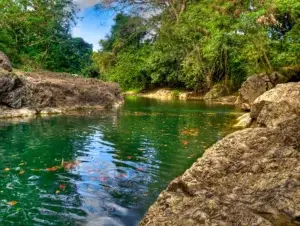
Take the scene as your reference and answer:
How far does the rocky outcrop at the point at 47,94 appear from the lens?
2020cm

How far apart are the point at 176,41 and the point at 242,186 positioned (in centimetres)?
4302

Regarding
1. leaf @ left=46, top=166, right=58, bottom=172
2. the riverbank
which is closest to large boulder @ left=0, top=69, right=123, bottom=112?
leaf @ left=46, top=166, right=58, bottom=172

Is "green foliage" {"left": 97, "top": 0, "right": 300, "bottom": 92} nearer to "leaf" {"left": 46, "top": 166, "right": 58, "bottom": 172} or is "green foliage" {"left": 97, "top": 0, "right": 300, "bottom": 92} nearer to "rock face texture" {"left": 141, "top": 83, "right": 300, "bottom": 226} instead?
"leaf" {"left": 46, "top": 166, "right": 58, "bottom": 172}

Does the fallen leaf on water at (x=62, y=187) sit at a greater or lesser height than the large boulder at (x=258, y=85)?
lesser

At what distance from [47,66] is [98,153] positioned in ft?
115

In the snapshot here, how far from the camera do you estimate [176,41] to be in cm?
4622

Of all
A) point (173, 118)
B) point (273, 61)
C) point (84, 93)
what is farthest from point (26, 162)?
point (273, 61)

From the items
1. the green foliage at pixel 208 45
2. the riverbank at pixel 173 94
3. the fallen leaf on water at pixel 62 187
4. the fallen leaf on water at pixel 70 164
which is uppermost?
the green foliage at pixel 208 45

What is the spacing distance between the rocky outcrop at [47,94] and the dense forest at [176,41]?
795 cm

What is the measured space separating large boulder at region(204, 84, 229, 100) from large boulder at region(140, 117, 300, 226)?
36.3 m

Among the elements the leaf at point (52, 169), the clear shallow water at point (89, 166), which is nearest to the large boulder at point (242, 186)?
the clear shallow water at point (89, 166)

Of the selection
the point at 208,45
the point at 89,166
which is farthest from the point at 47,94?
the point at 208,45

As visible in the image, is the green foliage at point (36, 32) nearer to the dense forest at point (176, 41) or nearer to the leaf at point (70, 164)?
the dense forest at point (176, 41)

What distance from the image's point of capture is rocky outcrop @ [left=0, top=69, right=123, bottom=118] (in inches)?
795
